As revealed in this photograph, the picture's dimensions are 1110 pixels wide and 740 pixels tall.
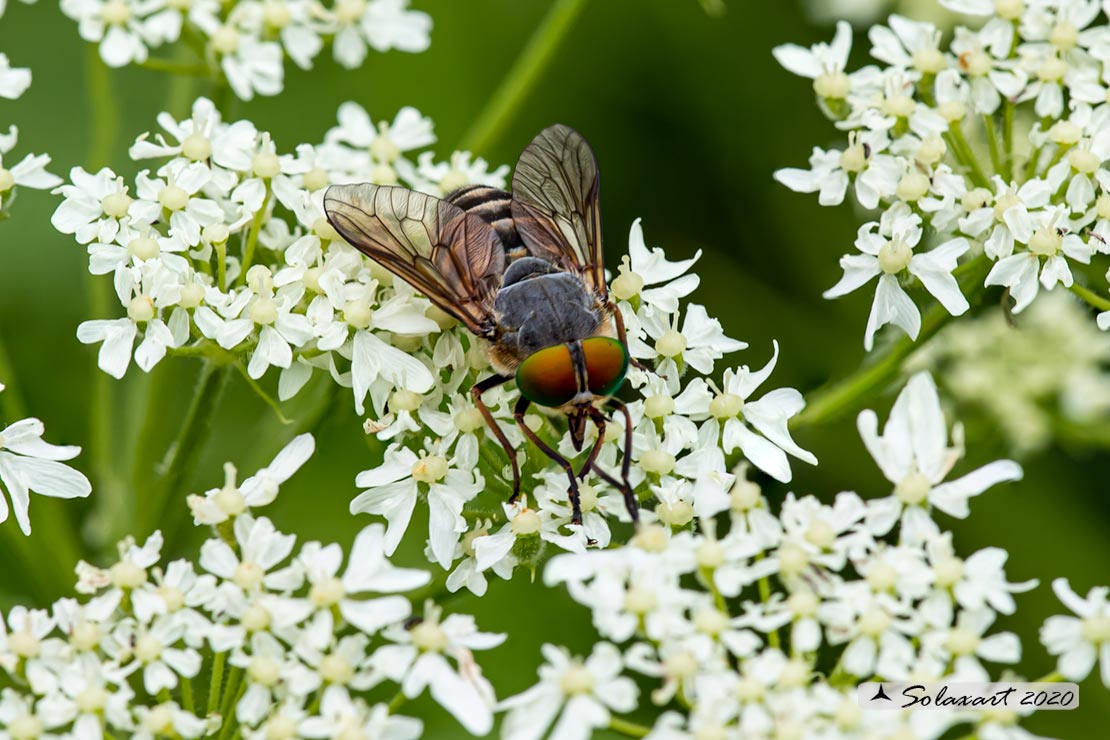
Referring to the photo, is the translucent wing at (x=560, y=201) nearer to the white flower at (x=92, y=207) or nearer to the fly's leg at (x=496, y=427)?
the fly's leg at (x=496, y=427)

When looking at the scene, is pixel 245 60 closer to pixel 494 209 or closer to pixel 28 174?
pixel 28 174

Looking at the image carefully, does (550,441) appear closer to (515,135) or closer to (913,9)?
(515,135)

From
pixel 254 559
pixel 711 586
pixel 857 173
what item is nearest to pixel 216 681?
pixel 254 559

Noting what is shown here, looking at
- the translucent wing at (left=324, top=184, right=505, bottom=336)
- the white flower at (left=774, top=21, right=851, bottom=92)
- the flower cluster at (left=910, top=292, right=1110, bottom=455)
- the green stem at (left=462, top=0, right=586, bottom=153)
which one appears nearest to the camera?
the translucent wing at (left=324, top=184, right=505, bottom=336)

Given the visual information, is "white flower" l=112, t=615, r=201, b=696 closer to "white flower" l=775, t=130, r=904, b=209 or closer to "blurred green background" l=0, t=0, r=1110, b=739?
"blurred green background" l=0, t=0, r=1110, b=739

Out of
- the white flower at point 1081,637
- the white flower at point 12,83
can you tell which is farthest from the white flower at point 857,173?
the white flower at point 12,83

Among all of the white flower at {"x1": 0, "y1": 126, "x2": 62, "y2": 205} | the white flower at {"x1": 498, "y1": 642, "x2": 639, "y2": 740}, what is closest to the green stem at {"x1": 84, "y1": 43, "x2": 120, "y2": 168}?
the white flower at {"x1": 0, "y1": 126, "x2": 62, "y2": 205}
